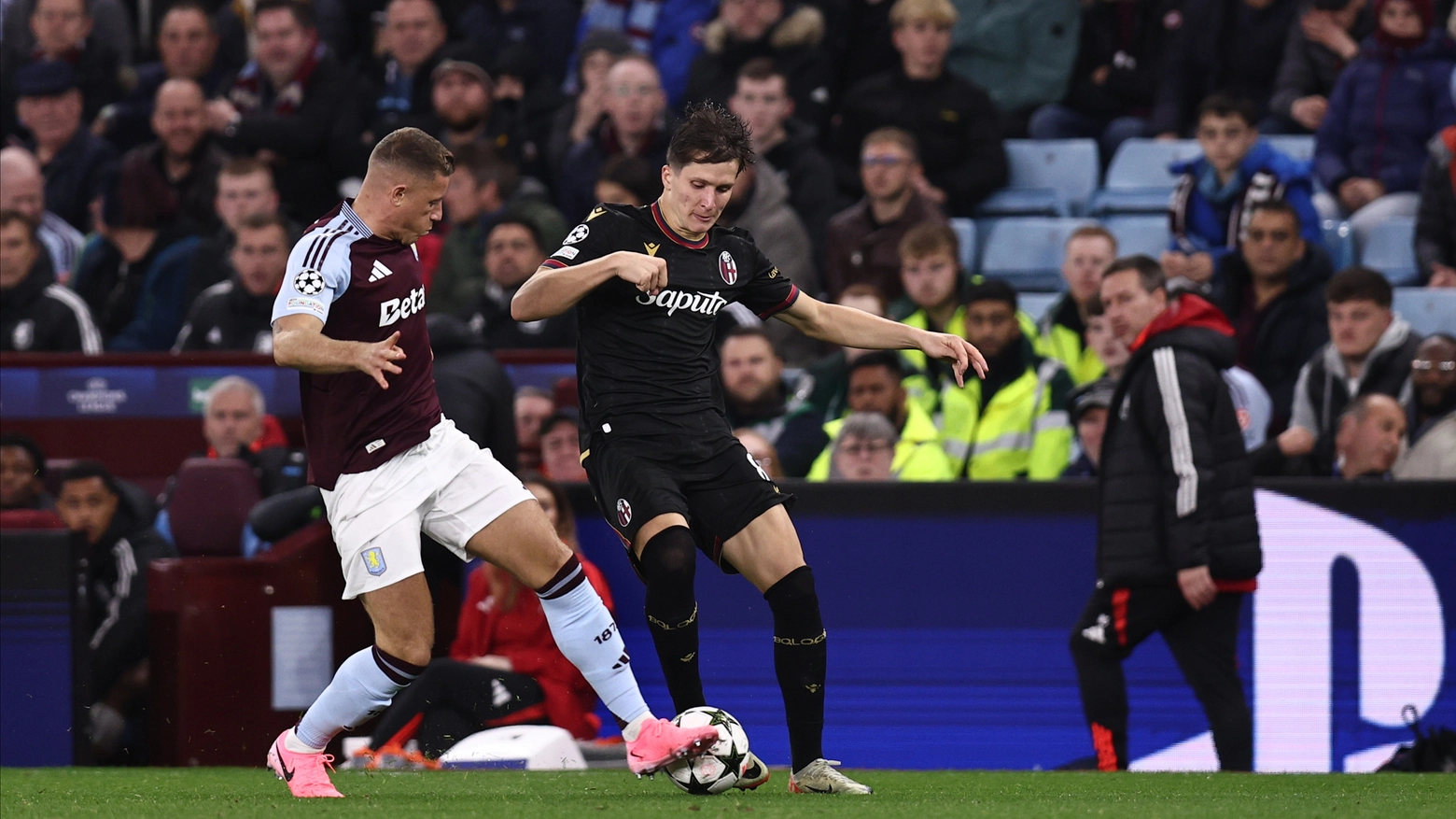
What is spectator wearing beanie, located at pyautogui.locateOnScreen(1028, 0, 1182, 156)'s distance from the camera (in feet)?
40.9

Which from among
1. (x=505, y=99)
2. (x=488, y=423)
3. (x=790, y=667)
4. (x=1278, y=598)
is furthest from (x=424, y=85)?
(x=790, y=667)

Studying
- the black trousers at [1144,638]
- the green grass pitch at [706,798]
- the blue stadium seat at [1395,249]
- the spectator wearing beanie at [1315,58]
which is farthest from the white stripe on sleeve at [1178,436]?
the spectator wearing beanie at [1315,58]

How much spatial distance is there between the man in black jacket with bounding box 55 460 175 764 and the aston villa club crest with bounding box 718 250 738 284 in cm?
368

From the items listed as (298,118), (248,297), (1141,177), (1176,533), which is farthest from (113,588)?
(1141,177)

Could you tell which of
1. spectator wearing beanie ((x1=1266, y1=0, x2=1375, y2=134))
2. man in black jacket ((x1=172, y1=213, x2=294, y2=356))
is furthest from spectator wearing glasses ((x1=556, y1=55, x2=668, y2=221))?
spectator wearing beanie ((x1=1266, y1=0, x2=1375, y2=134))

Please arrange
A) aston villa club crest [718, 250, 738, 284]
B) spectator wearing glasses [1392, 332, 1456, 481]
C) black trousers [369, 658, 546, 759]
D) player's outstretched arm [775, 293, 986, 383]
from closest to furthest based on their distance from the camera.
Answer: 1. aston villa club crest [718, 250, 738, 284]
2. player's outstretched arm [775, 293, 986, 383]
3. black trousers [369, 658, 546, 759]
4. spectator wearing glasses [1392, 332, 1456, 481]

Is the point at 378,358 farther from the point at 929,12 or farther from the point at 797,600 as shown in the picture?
the point at 929,12

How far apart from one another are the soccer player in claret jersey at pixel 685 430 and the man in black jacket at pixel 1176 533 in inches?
68.1

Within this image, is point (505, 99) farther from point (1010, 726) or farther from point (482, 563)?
point (1010, 726)

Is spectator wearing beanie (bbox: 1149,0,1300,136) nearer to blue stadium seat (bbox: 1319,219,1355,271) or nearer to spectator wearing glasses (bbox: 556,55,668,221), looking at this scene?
blue stadium seat (bbox: 1319,219,1355,271)

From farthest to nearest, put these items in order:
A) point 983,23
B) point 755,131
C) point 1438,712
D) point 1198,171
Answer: point 983,23 < point 755,131 < point 1198,171 < point 1438,712

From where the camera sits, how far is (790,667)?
615 centimetres

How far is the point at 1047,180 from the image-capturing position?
12.3 metres

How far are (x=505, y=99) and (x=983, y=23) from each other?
320 centimetres
